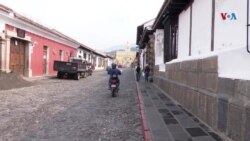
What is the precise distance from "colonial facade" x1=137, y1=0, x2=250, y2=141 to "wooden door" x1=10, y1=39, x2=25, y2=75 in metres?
13.5

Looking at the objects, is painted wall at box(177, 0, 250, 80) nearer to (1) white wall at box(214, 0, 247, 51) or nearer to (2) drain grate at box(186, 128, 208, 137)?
(1) white wall at box(214, 0, 247, 51)

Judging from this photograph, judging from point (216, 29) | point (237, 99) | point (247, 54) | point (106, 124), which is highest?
point (216, 29)

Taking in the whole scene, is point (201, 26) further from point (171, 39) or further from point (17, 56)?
point (17, 56)

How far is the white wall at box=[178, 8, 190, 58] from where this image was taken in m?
11.1

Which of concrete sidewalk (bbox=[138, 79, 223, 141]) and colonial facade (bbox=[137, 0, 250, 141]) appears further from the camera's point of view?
concrete sidewalk (bbox=[138, 79, 223, 141])

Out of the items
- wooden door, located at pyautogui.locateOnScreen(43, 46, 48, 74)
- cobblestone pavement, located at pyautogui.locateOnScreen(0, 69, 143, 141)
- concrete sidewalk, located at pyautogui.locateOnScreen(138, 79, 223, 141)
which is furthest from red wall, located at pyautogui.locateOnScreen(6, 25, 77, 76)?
concrete sidewalk, located at pyautogui.locateOnScreen(138, 79, 223, 141)

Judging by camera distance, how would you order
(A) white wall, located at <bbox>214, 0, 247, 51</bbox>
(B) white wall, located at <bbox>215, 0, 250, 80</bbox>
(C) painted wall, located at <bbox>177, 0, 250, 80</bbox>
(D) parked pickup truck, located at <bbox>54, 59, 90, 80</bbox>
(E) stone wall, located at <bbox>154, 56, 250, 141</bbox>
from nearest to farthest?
(E) stone wall, located at <bbox>154, 56, 250, 141</bbox>
(B) white wall, located at <bbox>215, 0, 250, 80</bbox>
(C) painted wall, located at <bbox>177, 0, 250, 80</bbox>
(A) white wall, located at <bbox>214, 0, 247, 51</bbox>
(D) parked pickup truck, located at <bbox>54, 59, 90, 80</bbox>

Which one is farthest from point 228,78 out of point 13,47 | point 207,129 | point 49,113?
point 13,47

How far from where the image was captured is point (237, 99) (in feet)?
17.3

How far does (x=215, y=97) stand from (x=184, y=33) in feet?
18.3

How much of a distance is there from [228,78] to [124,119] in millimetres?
3707

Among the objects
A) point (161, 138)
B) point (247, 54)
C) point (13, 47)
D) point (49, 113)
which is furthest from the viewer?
point (13, 47)

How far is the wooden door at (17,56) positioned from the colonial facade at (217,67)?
13478 mm

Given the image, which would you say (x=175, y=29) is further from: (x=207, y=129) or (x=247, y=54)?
(x=247, y=54)
